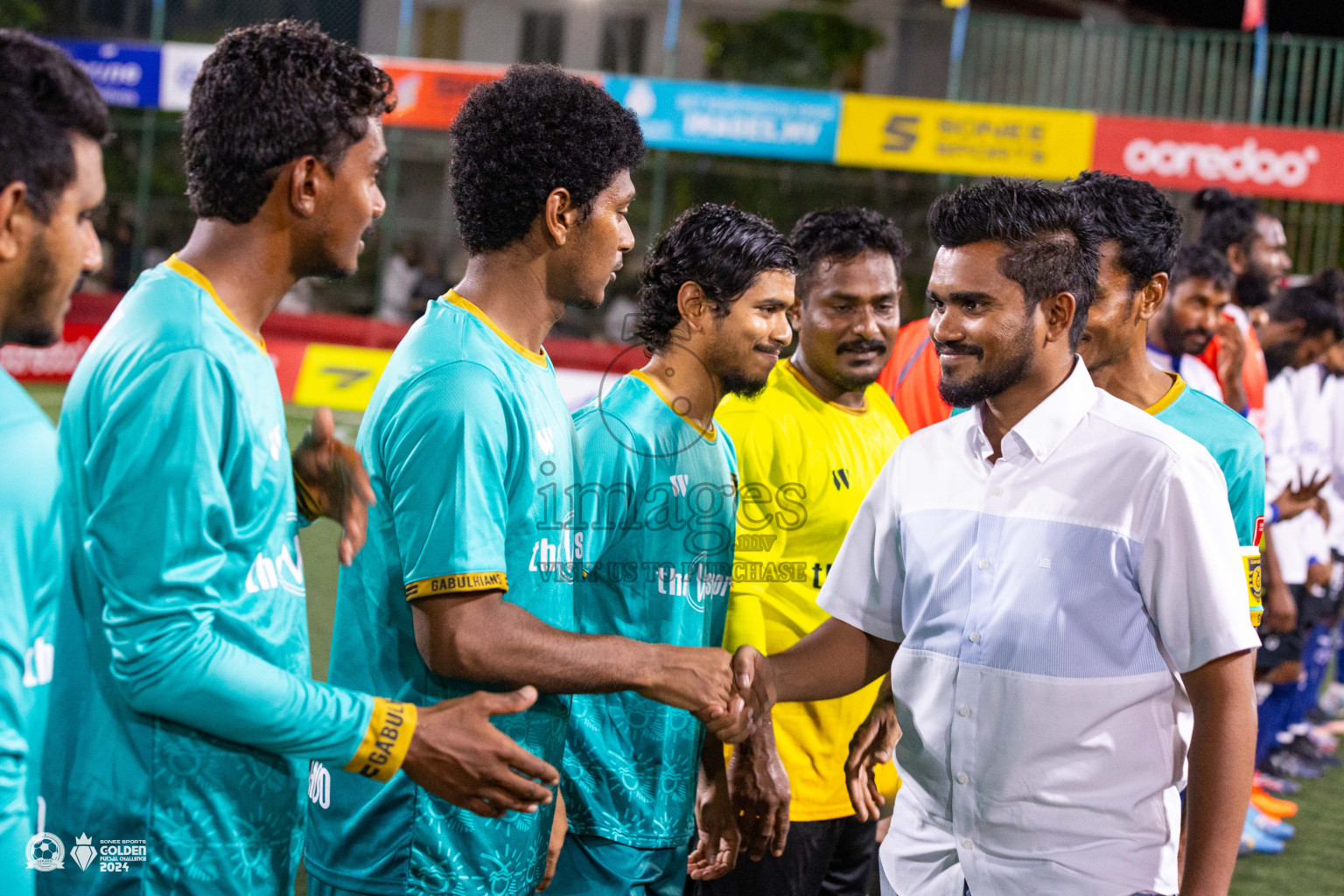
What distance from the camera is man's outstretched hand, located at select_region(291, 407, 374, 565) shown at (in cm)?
228

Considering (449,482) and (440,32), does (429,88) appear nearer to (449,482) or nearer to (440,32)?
(440,32)

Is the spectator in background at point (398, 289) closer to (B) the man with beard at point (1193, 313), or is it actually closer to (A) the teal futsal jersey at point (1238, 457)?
(B) the man with beard at point (1193, 313)

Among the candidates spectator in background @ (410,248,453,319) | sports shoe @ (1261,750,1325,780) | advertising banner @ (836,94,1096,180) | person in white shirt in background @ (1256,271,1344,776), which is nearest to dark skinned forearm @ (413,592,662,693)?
person in white shirt in background @ (1256,271,1344,776)

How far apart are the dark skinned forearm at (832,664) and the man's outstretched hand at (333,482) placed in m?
1.10

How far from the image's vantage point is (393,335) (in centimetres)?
1542

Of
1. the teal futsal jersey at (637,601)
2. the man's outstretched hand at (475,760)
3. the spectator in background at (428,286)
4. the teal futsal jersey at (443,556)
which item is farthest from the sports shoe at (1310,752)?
the spectator in background at (428,286)

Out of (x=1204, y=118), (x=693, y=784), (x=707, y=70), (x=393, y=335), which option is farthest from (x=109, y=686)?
(x=707, y=70)

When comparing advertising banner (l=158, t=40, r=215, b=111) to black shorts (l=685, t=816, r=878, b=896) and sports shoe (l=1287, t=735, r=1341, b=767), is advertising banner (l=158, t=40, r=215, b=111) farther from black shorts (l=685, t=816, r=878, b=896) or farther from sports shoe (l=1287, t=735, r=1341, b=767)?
black shorts (l=685, t=816, r=878, b=896)

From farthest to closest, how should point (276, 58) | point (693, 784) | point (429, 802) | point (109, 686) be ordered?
point (693, 784) < point (429, 802) < point (276, 58) < point (109, 686)

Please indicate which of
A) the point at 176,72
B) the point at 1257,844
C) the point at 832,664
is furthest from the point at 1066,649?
the point at 176,72

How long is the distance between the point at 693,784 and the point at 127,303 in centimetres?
195

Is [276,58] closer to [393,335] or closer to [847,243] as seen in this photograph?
[847,243]

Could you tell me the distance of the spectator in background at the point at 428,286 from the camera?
16.2 metres

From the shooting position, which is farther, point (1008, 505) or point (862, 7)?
point (862, 7)
